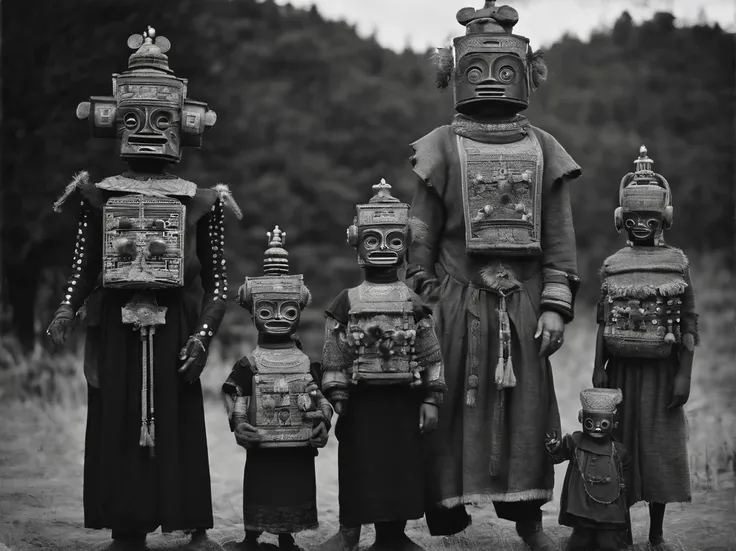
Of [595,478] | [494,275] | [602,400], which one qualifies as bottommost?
[595,478]

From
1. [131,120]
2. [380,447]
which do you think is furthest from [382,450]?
[131,120]

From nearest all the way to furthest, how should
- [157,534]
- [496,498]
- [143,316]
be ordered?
[143,316]
[496,498]
[157,534]

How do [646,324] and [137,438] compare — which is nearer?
[137,438]

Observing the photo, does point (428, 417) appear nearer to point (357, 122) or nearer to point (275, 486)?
point (275, 486)

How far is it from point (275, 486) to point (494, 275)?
60.4 inches

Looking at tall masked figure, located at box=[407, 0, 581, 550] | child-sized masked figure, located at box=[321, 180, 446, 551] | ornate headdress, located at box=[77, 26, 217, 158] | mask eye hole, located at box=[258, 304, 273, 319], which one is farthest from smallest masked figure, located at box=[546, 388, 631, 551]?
ornate headdress, located at box=[77, 26, 217, 158]

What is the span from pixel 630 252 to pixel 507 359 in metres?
0.95

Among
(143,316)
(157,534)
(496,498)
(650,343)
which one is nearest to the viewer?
(143,316)

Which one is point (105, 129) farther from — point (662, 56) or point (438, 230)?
point (662, 56)

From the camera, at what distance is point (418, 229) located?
5.90m

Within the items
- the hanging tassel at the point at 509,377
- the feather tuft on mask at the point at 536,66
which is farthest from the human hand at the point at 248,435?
the feather tuft on mask at the point at 536,66

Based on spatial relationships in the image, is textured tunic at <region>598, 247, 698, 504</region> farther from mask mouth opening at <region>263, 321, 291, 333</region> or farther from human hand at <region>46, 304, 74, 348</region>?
human hand at <region>46, 304, 74, 348</region>

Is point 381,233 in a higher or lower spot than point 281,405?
higher

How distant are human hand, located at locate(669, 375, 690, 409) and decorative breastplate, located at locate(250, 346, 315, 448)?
75.9 inches
